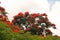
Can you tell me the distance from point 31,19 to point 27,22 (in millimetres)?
685

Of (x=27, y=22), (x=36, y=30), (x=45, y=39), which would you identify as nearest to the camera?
(x=45, y=39)

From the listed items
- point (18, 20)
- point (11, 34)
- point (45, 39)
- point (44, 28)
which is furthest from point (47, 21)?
point (11, 34)

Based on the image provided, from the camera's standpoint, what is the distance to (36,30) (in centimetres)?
3794

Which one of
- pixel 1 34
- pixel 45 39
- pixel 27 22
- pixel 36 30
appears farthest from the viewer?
pixel 27 22

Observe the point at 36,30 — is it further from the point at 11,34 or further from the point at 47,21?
the point at 11,34

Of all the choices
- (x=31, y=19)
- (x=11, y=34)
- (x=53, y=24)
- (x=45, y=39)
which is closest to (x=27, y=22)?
(x=31, y=19)

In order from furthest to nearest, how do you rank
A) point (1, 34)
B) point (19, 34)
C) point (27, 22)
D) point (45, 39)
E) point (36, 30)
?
1. point (27, 22)
2. point (36, 30)
3. point (45, 39)
4. point (19, 34)
5. point (1, 34)

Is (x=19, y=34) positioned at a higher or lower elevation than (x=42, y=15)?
lower

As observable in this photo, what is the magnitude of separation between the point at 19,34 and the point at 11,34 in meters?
1.50

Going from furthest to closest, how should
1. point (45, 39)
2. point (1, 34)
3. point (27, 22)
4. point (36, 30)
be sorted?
Answer: point (27, 22), point (36, 30), point (45, 39), point (1, 34)

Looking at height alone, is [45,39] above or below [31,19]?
below

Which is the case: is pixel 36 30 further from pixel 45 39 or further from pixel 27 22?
pixel 45 39

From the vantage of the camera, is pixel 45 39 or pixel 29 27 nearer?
pixel 45 39

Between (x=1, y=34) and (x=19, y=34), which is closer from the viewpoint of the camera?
(x=1, y=34)
